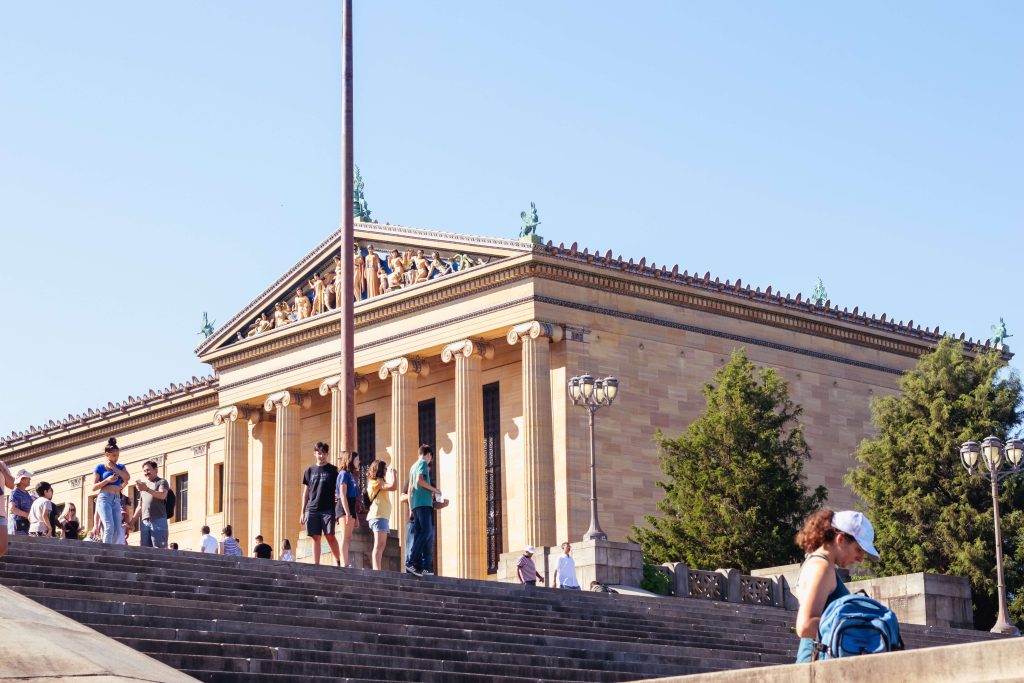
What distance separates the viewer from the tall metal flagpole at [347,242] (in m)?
29.2

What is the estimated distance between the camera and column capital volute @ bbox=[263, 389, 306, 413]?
5556cm

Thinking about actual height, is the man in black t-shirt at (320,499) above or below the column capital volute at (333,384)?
below

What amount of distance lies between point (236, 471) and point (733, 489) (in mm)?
20674

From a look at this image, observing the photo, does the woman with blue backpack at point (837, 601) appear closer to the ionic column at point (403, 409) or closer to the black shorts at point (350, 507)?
the black shorts at point (350, 507)

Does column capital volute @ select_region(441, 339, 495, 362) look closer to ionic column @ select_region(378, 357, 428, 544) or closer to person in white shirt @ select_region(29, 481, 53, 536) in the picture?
ionic column @ select_region(378, 357, 428, 544)

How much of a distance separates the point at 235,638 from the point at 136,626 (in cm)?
89

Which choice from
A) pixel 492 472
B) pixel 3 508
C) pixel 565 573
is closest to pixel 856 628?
pixel 3 508

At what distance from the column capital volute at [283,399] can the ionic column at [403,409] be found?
4962mm

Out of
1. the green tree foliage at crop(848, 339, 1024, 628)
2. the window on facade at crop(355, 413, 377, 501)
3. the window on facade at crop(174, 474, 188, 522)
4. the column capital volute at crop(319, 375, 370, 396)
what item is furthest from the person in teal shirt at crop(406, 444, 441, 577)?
the window on facade at crop(174, 474, 188, 522)

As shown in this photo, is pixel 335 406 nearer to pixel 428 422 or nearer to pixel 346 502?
pixel 428 422

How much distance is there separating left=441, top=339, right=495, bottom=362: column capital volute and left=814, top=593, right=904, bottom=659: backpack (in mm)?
39852

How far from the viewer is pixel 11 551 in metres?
20.9

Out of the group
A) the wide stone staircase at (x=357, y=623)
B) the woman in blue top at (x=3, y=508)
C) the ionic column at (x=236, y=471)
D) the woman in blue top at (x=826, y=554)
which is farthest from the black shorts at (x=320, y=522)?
the ionic column at (x=236, y=471)

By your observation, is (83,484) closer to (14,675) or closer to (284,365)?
(284,365)
